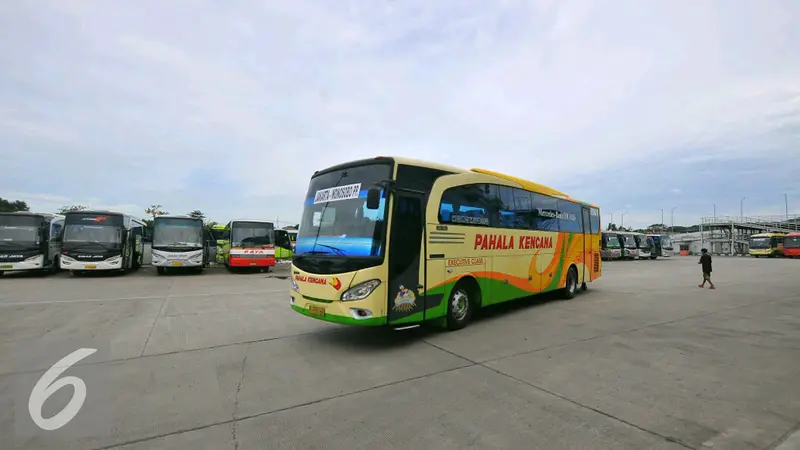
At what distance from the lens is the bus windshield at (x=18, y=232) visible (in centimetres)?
1702

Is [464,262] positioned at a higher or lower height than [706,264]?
higher

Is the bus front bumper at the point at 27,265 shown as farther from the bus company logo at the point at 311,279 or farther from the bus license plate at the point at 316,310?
the bus license plate at the point at 316,310

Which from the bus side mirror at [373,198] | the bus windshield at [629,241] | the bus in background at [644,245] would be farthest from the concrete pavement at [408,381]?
the bus in background at [644,245]

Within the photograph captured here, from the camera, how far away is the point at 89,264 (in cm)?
1722

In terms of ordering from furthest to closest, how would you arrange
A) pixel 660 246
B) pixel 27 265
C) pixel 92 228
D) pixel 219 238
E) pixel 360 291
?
pixel 660 246, pixel 219 238, pixel 92 228, pixel 27 265, pixel 360 291

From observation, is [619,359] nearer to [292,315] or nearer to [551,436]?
[551,436]

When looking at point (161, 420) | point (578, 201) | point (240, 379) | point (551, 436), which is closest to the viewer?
point (551, 436)

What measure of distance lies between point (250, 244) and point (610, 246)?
3231 cm

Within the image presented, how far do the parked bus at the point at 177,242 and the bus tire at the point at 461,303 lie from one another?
51.2 ft

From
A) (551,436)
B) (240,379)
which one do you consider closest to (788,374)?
(551,436)

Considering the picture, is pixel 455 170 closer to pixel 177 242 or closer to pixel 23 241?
pixel 177 242

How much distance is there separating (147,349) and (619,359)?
710cm

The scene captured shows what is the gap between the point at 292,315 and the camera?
9258 mm

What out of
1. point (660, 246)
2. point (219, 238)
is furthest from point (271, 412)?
point (660, 246)
